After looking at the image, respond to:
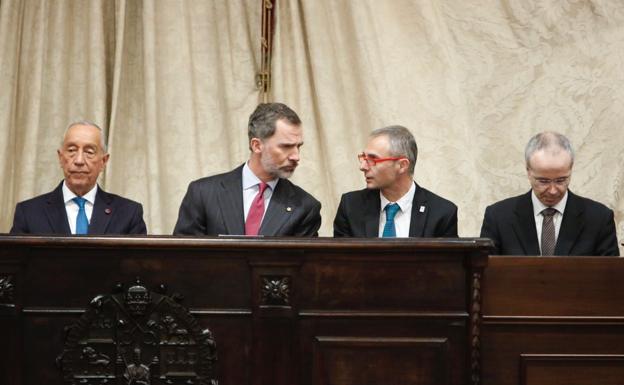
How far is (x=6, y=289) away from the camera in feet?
14.3

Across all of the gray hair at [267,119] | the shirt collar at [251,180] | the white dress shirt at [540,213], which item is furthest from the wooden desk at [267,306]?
the gray hair at [267,119]

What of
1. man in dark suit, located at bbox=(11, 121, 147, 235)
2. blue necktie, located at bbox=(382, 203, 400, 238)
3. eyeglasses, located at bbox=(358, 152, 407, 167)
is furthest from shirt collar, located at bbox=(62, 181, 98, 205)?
blue necktie, located at bbox=(382, 203, 400, 238)

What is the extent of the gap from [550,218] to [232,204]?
1.48 metres

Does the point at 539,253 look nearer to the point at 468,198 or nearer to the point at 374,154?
the point at 374,154

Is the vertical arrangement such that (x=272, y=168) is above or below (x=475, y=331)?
above

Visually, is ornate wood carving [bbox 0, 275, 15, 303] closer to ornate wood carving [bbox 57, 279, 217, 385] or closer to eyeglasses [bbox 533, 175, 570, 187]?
ornate wood carving [bbox 57, 279, 217, 385]

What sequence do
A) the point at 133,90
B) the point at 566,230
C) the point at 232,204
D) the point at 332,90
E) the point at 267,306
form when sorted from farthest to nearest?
the point at 133,90, the point at 332,90, the point at 232,204, the point at 566,230, the point at 267,306

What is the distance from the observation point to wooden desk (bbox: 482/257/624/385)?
4434 mm

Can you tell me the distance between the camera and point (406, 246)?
4355 millimetres

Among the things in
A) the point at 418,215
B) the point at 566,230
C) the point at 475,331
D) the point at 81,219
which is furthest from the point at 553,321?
the point at 81,219

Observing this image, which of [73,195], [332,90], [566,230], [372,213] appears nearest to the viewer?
[566,230]

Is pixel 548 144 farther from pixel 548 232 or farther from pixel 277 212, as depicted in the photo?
pixel 277 212

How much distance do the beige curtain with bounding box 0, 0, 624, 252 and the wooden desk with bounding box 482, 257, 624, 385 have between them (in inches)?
78.7

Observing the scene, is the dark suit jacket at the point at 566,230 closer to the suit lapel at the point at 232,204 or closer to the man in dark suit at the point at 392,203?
the man in dark suit at the point at 392,203
